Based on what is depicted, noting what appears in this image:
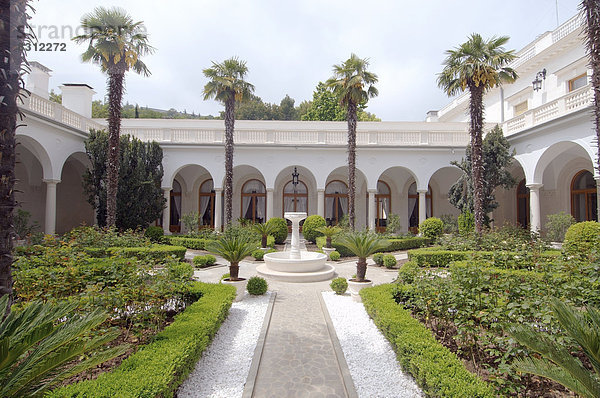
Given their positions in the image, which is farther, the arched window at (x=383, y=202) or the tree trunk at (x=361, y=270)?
the arched window at (x=383, y=202)

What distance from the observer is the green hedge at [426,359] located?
315 cm

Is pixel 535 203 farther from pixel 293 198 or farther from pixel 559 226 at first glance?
pixel 293 198

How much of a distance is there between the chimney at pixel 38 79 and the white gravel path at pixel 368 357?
1953 cm

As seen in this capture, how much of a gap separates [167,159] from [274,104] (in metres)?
32.9

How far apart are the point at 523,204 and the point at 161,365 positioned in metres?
22.7

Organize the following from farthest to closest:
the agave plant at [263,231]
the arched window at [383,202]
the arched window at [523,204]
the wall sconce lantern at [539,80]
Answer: the arched window at [383,202], the arched window at [523,204], the wall sconce lantern at [539,80], the agave plant at [263,231]

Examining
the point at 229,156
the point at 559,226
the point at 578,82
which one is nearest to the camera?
the point at 559,226

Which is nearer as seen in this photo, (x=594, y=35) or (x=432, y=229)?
(x=594, y=35)

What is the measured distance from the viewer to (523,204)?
20047 mm

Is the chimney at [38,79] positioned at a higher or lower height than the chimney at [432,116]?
lower

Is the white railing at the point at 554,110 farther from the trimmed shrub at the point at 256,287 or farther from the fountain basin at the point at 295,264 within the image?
the trimmed shrub at the point at 256,287

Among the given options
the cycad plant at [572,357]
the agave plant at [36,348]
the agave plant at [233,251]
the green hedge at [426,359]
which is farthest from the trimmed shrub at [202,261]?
Answer: the cycad plant at [572,357]

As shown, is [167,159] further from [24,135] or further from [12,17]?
[12,17]

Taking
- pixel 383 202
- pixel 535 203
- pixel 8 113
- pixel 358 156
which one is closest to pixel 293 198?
pixel 358 156
